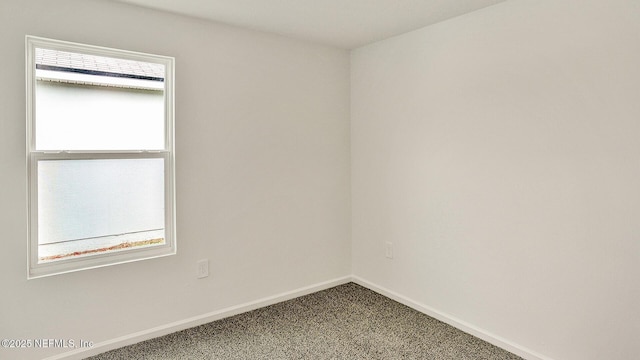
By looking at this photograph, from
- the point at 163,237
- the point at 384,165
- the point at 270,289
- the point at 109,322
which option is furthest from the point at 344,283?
the point at 109,322

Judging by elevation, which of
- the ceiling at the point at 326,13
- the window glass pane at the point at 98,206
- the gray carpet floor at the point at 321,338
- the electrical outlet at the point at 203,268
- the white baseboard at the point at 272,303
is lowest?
the gray carpet floor at the point at 321,338

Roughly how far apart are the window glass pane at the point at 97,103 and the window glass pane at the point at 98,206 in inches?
5.3

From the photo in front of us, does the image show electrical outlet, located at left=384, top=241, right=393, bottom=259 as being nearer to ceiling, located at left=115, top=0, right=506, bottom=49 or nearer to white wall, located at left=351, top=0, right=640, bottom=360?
white wall, located at left=351, top=0, right=640, bottom=360

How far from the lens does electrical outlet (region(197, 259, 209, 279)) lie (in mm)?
2746

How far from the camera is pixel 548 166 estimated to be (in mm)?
2180

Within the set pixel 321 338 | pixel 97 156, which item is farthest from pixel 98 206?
pixel 321 338

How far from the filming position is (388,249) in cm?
327

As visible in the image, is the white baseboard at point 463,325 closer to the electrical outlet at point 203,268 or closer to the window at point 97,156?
the electrical outlet at point 203,268

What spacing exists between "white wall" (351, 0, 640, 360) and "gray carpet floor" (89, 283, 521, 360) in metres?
0.25

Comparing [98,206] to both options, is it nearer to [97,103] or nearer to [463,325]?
[97,103]

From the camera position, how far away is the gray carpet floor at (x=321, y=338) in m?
2.35

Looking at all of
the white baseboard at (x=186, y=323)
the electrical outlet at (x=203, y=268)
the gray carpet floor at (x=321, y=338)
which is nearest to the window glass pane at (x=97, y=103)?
the electrical outlet at (x=203, y=268)

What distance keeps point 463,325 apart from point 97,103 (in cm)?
294

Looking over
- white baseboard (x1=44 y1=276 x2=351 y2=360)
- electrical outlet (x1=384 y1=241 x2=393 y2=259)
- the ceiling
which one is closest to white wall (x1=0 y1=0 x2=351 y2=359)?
white baseboard (x1=44 y1=276 x2=351 y2=360)
